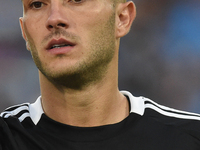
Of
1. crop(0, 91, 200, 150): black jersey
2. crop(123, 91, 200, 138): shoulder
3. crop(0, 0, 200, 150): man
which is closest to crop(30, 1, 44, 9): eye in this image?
crop(0, 0, 200, 150): man

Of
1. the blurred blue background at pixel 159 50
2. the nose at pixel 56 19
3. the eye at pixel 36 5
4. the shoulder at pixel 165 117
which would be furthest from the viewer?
the blurred blue background at pixel 159 50

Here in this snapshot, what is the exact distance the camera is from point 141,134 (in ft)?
6.80

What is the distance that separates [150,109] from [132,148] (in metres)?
0.45

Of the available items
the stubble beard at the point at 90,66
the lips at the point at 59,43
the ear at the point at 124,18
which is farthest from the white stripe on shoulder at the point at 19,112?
the ear at the point at 124,18

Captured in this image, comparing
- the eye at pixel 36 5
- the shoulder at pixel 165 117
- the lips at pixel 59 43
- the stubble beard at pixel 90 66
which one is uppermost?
the eye at pixel 36 5

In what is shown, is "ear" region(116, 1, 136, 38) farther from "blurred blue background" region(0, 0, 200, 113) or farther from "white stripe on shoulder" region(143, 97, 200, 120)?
"blurred blue background" region(0, 0, 200, 113)

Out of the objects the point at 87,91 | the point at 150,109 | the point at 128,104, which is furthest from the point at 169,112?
the point at 87,91

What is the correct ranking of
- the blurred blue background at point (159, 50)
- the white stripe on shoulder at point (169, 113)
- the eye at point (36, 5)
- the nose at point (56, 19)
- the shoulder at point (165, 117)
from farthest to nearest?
the blurred blue background at point (159, 50) < the white stripe on shoulder at point (169, 113) < the shoulder at point (165, 117) < the eye at point (36, 5) < the nose at point (56, 19)

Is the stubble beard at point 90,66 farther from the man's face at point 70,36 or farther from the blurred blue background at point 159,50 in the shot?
the blurred blue background at point 159,50

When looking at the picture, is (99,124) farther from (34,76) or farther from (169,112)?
(34,76)

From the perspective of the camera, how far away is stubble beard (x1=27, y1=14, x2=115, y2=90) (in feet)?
6.13

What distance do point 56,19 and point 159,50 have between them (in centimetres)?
296

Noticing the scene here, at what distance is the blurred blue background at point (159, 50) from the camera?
4332mm

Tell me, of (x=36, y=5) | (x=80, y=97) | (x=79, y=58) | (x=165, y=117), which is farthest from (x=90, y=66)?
(x=165, y=117)
